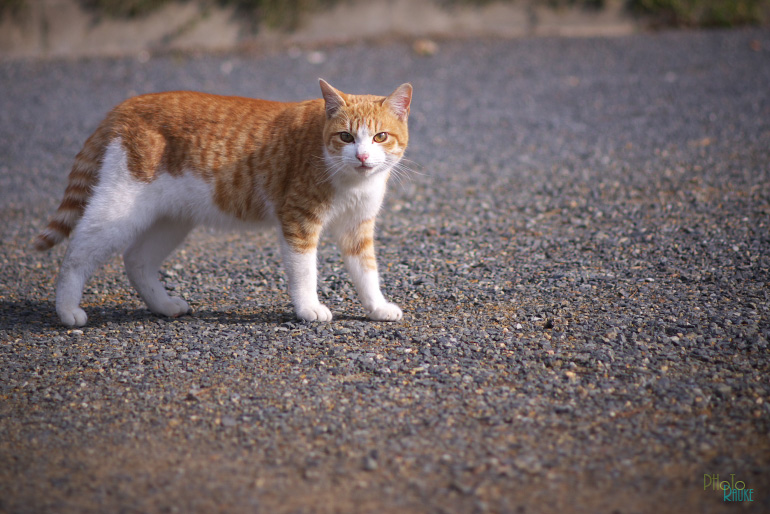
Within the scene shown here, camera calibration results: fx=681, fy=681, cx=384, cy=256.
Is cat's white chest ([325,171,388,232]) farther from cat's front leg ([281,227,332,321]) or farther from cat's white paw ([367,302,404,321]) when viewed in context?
cat's white paw ([367,302,404,321])

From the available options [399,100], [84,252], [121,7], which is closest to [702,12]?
[121,7]

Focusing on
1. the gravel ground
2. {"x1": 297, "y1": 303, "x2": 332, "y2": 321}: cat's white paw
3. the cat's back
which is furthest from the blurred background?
{"x1": 297, "y1": 303, "x2": 332, "y2": 321}: cat's white paw

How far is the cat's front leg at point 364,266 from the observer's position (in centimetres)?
423

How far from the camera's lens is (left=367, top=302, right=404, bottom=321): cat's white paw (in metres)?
4.19

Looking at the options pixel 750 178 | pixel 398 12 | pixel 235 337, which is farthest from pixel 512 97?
pixel 235 337

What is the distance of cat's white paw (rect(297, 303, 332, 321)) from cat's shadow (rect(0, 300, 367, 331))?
45 millimetres

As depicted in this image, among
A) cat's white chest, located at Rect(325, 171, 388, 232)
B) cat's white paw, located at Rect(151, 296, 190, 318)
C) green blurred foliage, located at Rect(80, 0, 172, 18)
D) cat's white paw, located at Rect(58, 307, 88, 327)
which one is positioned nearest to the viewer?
cat's white chest, located at Rect(325, 171, 388, 232)

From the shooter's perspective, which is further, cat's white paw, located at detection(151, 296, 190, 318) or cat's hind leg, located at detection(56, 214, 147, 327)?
cat's white paw, located at detection(151, 296, 190, 318)

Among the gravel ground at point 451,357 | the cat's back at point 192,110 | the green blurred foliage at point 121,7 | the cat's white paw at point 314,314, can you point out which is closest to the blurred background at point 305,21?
the green blurred foliage at point 121,7

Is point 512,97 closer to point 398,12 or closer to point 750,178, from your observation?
point 398,12

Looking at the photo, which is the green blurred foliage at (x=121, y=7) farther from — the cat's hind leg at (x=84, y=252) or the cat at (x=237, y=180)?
the cat's hind leg at (x=84, y=252)

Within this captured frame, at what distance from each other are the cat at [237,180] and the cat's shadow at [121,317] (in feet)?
0.42

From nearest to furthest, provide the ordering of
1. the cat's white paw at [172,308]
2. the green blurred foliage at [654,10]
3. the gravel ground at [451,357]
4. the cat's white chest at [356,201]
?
the gravel ground at [451,357]
the cat's white chest at [356,201]
the cat's white paw at [172,308]
the green blurred foliage at [654,10]

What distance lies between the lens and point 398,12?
11.9 m
